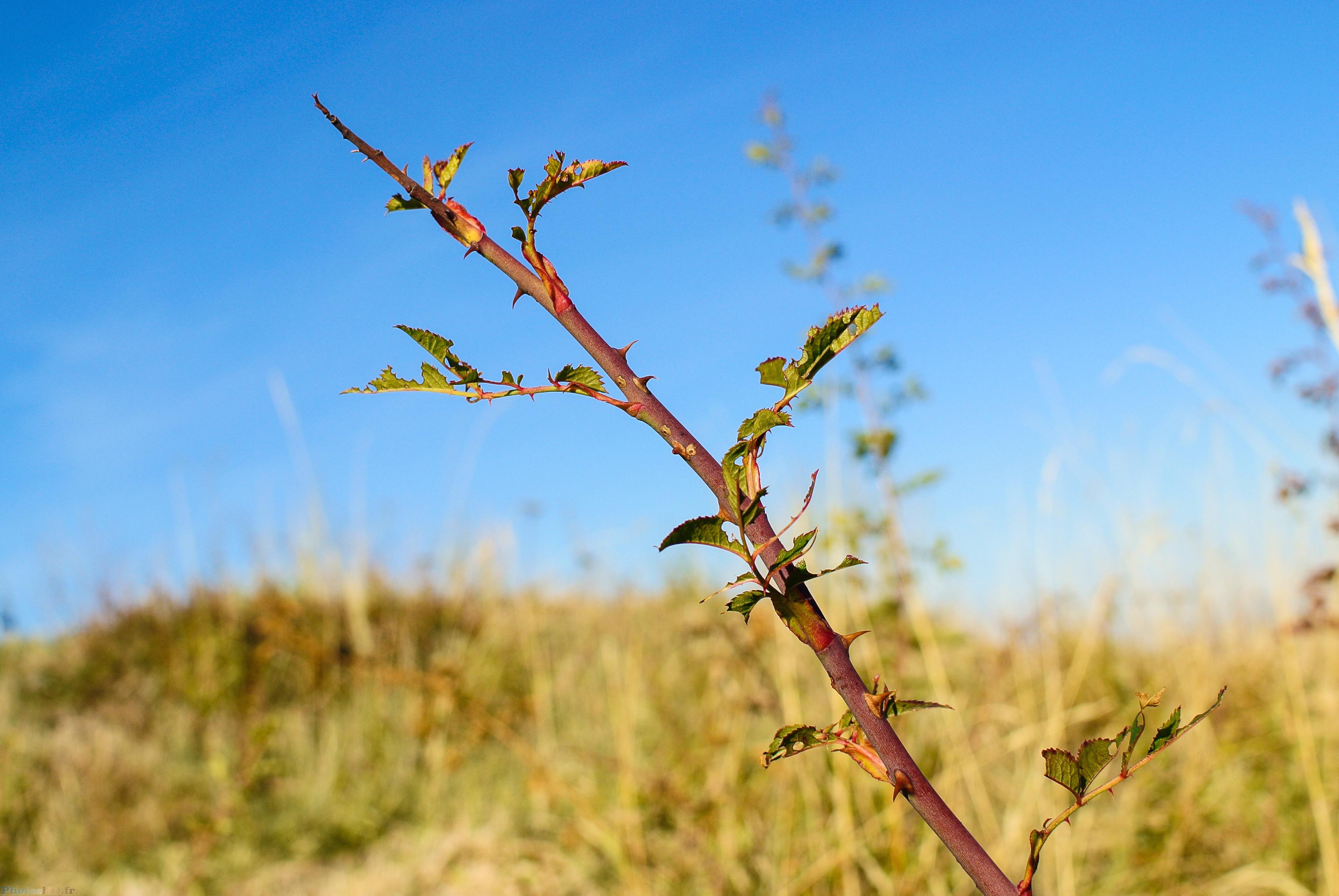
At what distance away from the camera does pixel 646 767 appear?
11.1 feet

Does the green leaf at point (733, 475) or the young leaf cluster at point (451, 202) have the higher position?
the young leaf cluster at point (451, 202)

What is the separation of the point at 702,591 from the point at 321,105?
513 centimetres

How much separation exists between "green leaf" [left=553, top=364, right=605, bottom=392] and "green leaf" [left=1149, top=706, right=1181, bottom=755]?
373 mm

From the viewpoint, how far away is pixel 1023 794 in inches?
101

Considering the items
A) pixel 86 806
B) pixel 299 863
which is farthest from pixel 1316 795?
pixel 86 806

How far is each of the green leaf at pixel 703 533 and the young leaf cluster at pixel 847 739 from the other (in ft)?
0.35

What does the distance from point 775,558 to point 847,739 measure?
0.40 feet

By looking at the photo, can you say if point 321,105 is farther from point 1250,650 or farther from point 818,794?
point 1250,650

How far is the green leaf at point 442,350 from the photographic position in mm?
520

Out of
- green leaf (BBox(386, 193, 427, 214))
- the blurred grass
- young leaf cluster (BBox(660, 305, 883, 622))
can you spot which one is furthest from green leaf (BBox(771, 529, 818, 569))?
the blurred grass

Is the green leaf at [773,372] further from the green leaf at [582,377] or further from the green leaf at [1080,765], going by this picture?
the green leaf at [1080,765]

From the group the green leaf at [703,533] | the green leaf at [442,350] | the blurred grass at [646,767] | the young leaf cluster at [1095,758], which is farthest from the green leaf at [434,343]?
the blurred grass at [646,767]

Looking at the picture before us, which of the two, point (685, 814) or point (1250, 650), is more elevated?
point (685, 814)

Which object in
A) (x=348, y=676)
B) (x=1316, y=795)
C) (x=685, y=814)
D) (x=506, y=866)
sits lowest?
(x=1316, y=795)
